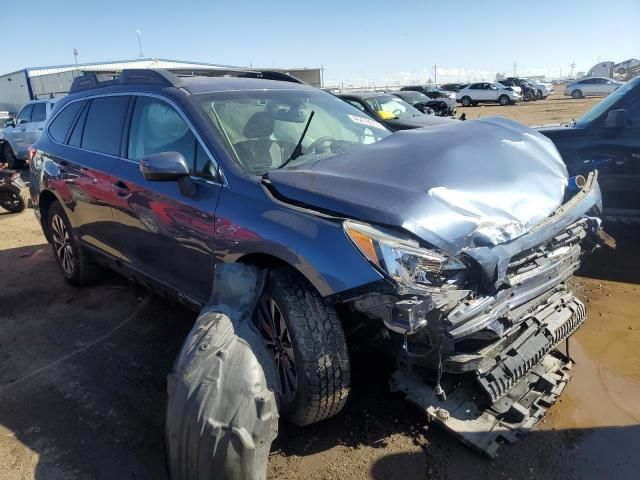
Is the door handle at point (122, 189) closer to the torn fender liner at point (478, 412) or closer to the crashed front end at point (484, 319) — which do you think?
the crashed front end at point (484, 319)

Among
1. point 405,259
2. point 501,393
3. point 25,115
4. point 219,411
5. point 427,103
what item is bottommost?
point 501,393

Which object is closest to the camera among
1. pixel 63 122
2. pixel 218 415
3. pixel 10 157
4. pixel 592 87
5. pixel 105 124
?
pixel 218 415

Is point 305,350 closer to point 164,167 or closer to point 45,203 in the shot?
point 164,167

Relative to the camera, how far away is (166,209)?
3289 millimetres

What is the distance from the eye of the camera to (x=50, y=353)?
3.90 m

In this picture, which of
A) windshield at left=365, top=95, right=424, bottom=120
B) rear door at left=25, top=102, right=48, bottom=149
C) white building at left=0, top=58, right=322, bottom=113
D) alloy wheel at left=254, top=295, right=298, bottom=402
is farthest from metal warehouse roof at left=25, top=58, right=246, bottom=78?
alloy wheel at left=254, top=295, right=298, bottom=402

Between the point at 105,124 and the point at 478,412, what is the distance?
3539 mm

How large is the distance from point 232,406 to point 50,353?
8.17 feet

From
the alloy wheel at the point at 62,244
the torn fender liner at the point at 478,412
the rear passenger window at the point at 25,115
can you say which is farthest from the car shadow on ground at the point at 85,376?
the rear passenger window at the point at 25,115

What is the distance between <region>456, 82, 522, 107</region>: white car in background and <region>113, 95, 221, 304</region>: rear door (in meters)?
34.9

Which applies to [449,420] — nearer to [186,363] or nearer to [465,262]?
[465,262]

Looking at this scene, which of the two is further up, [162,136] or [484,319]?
[162,136]

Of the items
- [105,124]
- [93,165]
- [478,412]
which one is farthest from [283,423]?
[105,124]

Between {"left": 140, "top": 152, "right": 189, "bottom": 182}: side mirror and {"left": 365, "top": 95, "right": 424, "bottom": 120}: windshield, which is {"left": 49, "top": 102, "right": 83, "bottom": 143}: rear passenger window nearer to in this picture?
{"left": 140, "top": 152, "right": 189, "bottom": 182}: side mirror
